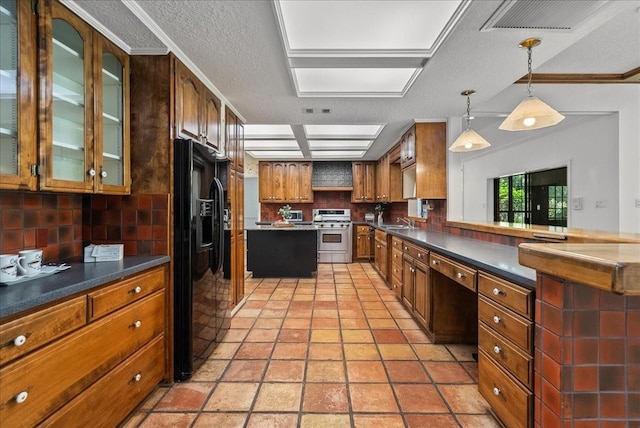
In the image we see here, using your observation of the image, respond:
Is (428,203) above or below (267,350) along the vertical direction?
above

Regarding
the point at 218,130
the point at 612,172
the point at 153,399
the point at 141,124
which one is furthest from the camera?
the point at 612,172

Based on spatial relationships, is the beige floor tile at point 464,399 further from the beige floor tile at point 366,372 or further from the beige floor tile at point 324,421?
the beige floor tile at point 324,421

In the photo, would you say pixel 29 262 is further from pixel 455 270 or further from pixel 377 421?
pixel 455 270

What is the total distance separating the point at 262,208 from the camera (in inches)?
287

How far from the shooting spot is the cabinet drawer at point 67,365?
3.35 feet

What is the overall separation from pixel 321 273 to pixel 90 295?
4321 millimetres

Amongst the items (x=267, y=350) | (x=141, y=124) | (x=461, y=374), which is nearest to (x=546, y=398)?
(x=461, y=374)

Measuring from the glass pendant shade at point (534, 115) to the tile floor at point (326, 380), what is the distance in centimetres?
187

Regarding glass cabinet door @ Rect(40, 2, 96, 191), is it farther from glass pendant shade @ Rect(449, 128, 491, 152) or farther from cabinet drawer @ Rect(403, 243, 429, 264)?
glass pendant shade @ Rect(449, 128, 491, 152)

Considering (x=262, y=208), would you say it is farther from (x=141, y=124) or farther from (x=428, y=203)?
(x=141, y=124)

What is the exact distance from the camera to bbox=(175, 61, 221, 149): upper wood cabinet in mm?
2137

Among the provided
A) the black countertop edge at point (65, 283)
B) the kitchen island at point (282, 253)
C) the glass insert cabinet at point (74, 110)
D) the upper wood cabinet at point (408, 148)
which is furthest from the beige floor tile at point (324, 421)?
the kitchen island at point (282, 253)

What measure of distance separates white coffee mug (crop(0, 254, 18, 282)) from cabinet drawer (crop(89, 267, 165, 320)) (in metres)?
0.31

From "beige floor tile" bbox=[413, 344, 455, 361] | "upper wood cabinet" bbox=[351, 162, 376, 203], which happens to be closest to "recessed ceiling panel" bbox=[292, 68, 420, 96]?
"beige floor tile" bbox=[413, 344, 455, 361]
